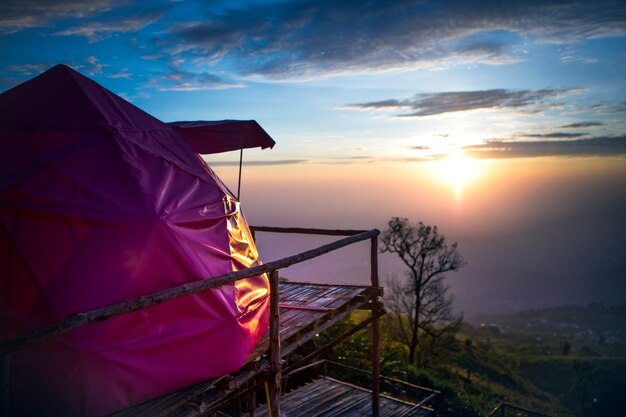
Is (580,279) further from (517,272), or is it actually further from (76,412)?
(76,412)

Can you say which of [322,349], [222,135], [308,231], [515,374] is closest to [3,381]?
[322,349]

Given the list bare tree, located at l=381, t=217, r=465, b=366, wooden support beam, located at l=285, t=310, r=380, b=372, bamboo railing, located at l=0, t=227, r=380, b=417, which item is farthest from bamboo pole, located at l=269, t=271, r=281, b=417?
bare tree, located at l=381, t=217, r=465, b=366

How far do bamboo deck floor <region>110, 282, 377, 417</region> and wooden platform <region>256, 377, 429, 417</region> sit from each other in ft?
8.10

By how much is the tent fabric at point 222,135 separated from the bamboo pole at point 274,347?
123 inches

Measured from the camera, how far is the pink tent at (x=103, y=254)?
3.91 meters

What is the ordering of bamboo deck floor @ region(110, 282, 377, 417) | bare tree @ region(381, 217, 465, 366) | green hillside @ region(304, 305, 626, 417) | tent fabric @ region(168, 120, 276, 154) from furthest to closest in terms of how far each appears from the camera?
bare tree @ region(381, 217, 465, 366), green hillside @ region(304, 305, 626, 417), tent fabric @ region(168, 120, 276, 154), bamboo deck floor @ region(110, 282, 377, 417)

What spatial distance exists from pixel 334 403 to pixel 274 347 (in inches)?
196

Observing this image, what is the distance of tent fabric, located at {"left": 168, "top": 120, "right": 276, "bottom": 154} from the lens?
7.29m

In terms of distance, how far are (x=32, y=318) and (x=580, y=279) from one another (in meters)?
172

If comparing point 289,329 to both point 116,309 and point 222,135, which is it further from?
point 222,135

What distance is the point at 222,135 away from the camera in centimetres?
759

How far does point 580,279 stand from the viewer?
491 ft

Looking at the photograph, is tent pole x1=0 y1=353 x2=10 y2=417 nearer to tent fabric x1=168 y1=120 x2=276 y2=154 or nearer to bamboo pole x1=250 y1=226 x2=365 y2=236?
tent fabric x1=168 y1=120 x2=276 y2=154

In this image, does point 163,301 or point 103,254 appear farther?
point 103,254
